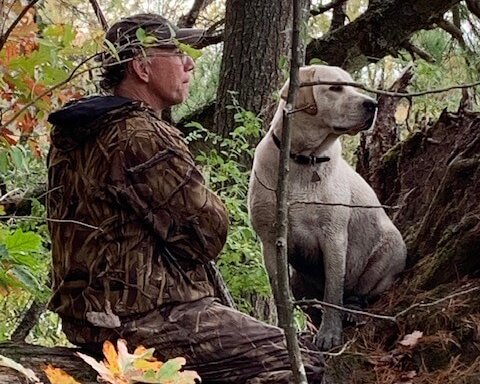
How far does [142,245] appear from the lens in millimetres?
3586

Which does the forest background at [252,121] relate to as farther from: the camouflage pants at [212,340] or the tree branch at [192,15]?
the camouflage pants at [212,340]

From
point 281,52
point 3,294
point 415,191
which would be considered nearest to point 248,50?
point 281,52

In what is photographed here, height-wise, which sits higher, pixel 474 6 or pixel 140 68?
pixel 474 6

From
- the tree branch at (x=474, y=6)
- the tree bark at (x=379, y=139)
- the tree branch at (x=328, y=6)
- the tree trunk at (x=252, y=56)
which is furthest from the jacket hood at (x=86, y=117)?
the tree branch at (x=474, y=6)

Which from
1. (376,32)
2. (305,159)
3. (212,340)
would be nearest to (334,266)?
(305,159)

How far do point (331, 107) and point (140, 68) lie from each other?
4.50ft

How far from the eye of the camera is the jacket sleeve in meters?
3.56

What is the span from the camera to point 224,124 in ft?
22.8

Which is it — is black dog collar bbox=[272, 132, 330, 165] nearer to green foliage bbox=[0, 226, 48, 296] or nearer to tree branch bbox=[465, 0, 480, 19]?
green foliage bbox=[0, 226, 48, 296]

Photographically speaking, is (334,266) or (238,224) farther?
(238,224)

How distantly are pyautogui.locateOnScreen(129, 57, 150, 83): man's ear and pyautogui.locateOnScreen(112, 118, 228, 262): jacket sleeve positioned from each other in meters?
0.30

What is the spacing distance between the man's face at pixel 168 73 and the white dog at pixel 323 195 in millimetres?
871

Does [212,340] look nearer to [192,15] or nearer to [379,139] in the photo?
[379,139]

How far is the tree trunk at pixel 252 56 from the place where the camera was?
6.94m
